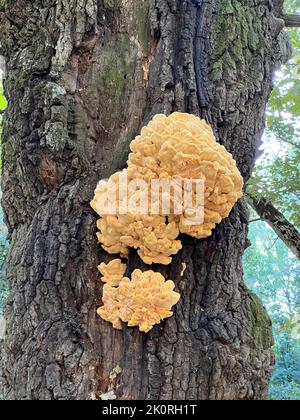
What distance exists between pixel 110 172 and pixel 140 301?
1.56 ft

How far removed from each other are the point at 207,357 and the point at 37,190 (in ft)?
2.74

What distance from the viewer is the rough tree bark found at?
1373 mm

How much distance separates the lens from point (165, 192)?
1.34 metres

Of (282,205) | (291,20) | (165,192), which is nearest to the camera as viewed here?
(165,192)

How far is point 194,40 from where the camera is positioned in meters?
1.68

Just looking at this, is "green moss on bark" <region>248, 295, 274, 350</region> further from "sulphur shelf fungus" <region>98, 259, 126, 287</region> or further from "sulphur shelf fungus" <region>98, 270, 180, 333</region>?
"sulphur shelf fungus" <region>98, 259, 126, 287</region>

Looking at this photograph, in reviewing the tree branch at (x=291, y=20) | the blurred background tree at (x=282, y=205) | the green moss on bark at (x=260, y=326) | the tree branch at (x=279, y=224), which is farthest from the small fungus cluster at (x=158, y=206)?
the tree branch at (x=279, y=224)

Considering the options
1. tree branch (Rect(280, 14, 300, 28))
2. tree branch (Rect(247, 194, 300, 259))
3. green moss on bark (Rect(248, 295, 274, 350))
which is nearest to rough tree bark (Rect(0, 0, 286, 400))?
green moss on bark (Rect(248, 295, 274, 350))

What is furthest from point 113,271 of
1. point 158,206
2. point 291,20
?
point 291,20

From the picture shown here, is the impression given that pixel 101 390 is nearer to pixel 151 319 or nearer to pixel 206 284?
pixel 151 319

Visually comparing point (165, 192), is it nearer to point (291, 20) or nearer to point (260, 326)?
point (260, 326)

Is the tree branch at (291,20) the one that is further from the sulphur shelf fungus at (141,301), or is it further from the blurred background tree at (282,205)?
the sulphur shelf fungus at (141,301)

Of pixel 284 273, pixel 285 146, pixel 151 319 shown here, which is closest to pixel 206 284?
pixel 151 319

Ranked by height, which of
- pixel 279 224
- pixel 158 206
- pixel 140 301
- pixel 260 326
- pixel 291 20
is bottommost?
pixel 279 224
